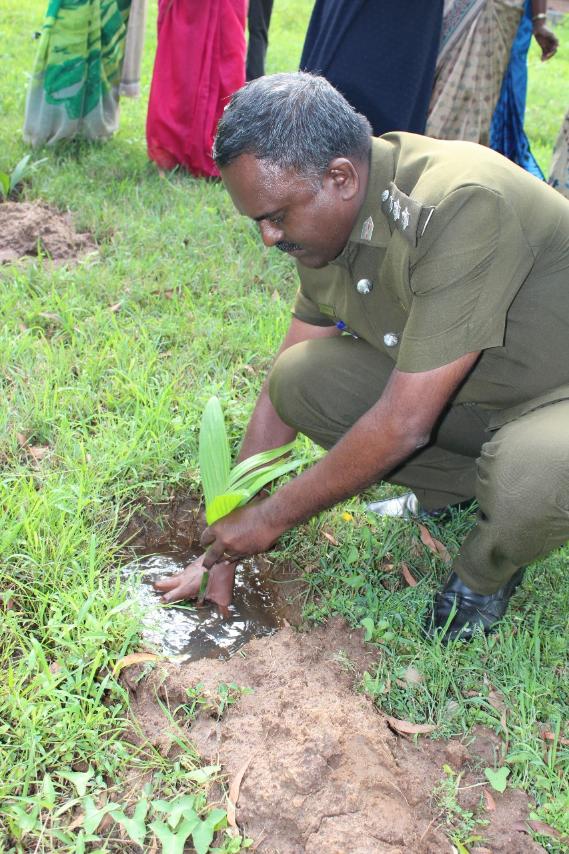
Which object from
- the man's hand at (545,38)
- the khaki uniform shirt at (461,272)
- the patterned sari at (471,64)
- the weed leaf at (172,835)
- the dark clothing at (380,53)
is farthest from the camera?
the man's hand at (545,38)

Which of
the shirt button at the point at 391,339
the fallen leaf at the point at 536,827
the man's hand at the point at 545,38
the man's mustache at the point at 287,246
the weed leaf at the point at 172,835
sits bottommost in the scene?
the fallen leaf at the point at 536,827

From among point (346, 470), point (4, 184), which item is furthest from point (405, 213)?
point (4, 184)

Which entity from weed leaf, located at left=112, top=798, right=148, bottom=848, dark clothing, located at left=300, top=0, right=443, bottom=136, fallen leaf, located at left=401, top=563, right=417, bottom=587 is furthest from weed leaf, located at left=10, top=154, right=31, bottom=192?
weed leaf, located at left=112, top=798, right=148, bottom=848

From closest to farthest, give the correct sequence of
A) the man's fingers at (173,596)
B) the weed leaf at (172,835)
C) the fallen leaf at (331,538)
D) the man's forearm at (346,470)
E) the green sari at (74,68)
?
the weed leaf at (172,835) < the man's forearm at (346,470) < the man's fingers at (173,596) < the fallen leaf at (331,538) < the green sari at (74,68)

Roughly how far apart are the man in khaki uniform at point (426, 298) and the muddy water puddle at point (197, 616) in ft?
0.22

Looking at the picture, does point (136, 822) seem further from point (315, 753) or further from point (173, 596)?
point (173, 596)

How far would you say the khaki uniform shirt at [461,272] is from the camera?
166cm

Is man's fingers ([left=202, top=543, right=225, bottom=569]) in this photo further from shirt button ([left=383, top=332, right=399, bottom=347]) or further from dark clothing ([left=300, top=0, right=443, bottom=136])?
dark clothing ([left=300, top=0, right=443, bottom=136])

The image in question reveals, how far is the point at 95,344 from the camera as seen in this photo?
9.60ft

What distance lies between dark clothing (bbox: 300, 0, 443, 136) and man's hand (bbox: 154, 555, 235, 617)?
6.47 ft

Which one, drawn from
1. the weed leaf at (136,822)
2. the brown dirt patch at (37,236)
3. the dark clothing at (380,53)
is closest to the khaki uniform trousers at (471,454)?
the weed leaf at (136,822)

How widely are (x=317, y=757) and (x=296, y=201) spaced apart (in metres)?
1.12

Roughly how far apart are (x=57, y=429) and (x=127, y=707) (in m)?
0.99

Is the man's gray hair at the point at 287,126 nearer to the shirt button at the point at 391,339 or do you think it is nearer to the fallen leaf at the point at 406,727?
the shirt button at the point at 391,339
